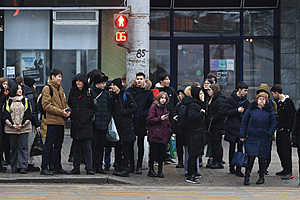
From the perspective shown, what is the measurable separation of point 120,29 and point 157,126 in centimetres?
221

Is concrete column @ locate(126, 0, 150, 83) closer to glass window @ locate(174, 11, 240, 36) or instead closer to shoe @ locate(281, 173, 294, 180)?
shoe @ locate(281, 173, 294, 180)

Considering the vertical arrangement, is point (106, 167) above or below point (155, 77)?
below

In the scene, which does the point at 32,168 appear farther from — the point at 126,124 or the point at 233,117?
the point at 233,117

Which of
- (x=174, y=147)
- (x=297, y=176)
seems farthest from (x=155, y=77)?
(x=297, y=176)

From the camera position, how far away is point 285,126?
1138 centimetres

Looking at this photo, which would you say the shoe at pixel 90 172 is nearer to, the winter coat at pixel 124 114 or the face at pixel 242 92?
the winter coat at pixel 124 114

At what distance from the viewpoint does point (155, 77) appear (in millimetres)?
18641

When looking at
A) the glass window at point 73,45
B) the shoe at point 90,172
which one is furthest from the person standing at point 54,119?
the glass window at point 73,45

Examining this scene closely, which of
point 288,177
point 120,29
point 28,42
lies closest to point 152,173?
point 288,177

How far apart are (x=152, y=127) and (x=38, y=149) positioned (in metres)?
2.19

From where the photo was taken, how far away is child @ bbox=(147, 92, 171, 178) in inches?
436

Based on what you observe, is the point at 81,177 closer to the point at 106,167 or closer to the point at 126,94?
the point at 106,167

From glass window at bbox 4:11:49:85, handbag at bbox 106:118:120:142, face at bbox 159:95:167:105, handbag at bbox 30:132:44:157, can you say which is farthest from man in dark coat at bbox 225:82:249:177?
glass window at bbox 4:11:49:85

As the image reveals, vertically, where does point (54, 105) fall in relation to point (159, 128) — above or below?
above
